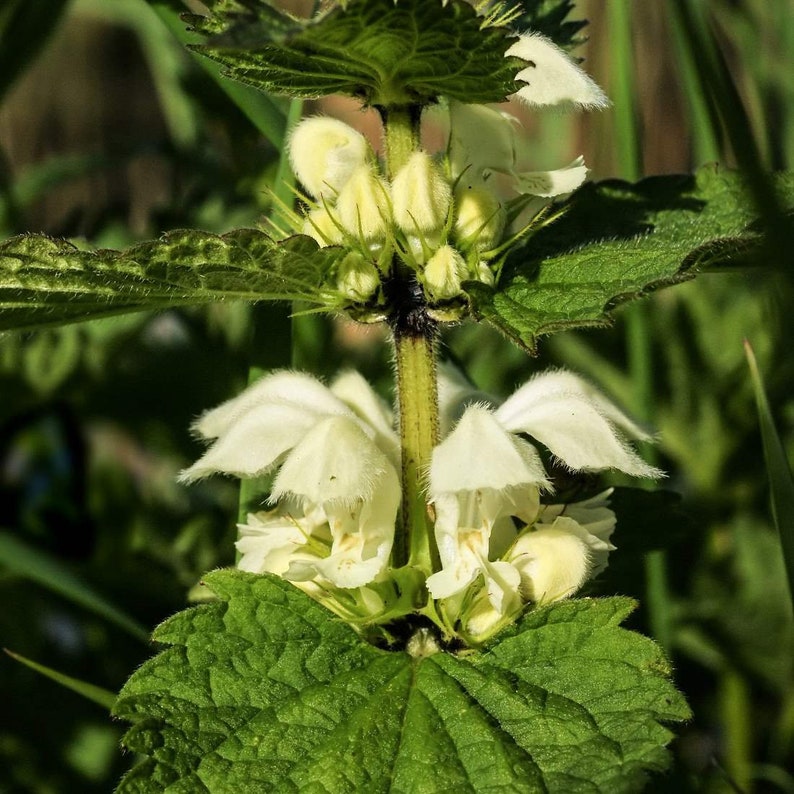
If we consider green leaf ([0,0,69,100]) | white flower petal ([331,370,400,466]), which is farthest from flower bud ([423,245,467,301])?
green leaf ([0,0,69,100])

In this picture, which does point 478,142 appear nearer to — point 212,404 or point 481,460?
point 481,460

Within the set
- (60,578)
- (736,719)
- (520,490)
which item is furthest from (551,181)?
(736,719)

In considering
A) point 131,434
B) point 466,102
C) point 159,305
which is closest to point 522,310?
point 466,102

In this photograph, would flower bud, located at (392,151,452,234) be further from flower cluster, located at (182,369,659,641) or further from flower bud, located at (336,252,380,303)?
flower cluster, located at (182,369,659,641)

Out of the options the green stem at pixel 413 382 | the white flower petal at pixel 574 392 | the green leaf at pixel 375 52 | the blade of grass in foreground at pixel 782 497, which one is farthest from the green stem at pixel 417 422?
the blade of grass in foreground at pixel 782 497

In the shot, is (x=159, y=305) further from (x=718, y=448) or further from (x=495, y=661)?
(x=718, y=448)

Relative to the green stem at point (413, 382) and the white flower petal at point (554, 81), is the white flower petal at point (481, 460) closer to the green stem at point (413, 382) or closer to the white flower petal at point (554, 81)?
the green stem at point (413, 382)
